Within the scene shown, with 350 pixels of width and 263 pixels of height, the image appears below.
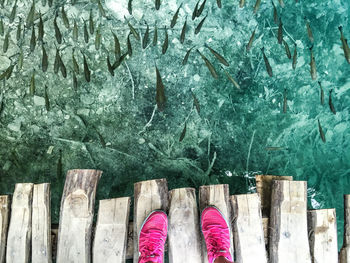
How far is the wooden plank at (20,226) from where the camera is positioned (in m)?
1.67

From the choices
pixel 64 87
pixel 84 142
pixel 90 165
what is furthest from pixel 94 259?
pixel 64 87

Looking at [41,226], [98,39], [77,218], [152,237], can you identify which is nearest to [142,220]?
[152,237]

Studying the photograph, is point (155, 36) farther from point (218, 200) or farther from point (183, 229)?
point (183, 229)

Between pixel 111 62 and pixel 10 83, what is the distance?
0.75 metres

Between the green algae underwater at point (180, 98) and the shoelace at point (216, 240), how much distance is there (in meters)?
0.54

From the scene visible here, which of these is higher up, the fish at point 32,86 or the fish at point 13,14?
the fish at point 13,14

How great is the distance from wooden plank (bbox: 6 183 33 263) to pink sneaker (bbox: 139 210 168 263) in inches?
26.4

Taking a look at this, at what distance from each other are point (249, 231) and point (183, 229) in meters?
0.38

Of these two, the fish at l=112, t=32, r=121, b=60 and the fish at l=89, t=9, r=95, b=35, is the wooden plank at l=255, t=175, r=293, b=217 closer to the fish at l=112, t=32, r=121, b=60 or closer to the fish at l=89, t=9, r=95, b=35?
the fish at l=112, t=32, r=121, b=60

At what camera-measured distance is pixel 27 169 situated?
2.12m

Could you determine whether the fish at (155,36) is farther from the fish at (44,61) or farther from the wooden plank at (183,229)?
the wooden plank at (183,229)

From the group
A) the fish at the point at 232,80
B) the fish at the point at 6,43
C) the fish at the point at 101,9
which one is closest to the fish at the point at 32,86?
the fish at the point at 6,43

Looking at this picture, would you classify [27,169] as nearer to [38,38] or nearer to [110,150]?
[110,150]

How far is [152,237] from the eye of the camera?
5.31 feet
